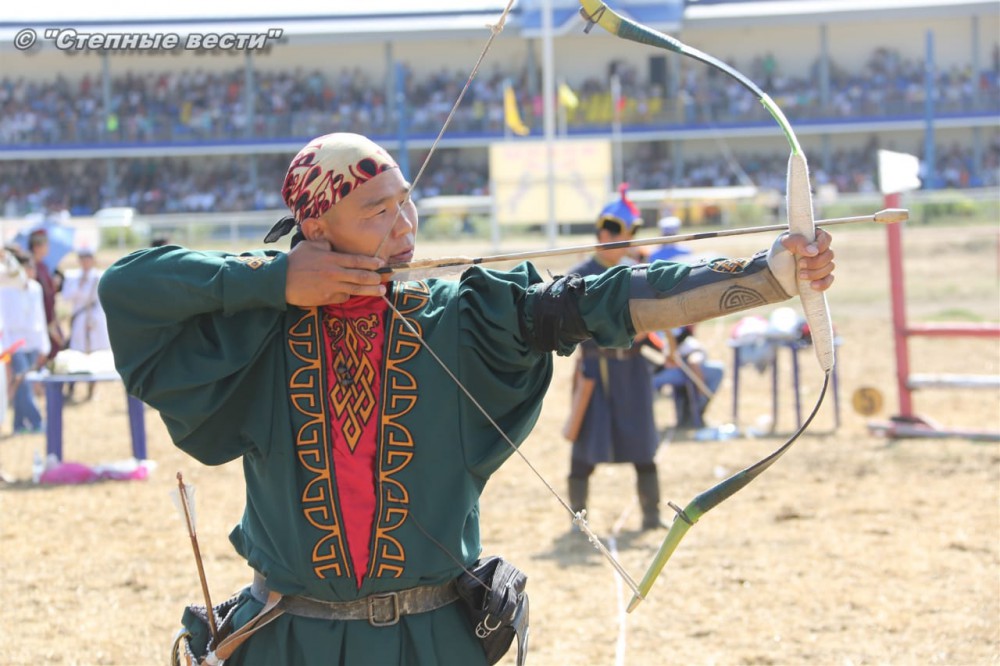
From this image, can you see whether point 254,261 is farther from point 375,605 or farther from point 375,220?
point 375,605

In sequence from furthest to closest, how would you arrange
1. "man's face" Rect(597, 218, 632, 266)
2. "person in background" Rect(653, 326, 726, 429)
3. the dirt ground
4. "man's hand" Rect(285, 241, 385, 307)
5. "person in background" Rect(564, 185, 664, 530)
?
"person in background" Rect(653, 326, 726, 429)
"person in background" Rect(564, 185, 664, 530)
"man's face" Rect(597, 218, 632, 266)
the dirt ground
"man's hand" Rect(285, 241, 385, 307)

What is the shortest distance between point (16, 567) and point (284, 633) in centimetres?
481

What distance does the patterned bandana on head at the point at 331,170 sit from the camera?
2475 millimetres

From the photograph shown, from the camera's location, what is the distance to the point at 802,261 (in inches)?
85.1

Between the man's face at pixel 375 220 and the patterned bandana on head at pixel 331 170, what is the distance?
0.7 inches

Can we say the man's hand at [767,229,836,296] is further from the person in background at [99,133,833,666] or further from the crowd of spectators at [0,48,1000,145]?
the crowd of spectators at [0,48,1000,145]

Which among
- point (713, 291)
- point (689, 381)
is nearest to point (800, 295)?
point (713, 291)

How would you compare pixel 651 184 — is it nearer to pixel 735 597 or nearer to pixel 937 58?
pixel 937 58

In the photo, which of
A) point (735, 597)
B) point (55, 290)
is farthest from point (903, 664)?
point (55, 290)

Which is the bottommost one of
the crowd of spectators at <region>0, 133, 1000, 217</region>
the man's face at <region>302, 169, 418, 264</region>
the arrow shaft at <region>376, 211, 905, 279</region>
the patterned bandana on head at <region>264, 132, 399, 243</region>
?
the arrow shaft at <region>376, 211, 905, 279</region>

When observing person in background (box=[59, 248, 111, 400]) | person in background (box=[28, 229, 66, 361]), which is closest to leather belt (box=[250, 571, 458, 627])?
person in background (box=[59, 248, 111, 400])

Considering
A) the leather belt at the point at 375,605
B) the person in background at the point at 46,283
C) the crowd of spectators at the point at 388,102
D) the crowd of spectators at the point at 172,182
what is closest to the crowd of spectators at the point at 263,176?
the crowd of spectators at the point at 172,182

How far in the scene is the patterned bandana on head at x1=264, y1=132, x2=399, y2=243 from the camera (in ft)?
8.12

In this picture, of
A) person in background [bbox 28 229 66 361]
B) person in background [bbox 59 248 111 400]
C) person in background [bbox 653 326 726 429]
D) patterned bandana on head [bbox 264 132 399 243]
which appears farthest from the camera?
person in background [bbox 28 229 66 361]
